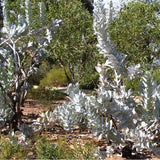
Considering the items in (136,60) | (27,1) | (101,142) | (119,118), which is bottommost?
(101,142)

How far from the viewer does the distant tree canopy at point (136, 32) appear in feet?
21.6

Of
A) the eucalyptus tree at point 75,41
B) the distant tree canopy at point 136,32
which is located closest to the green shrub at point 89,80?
the eucalyptus tree at point 75,41

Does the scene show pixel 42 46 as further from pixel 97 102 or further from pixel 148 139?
pixel 148 139

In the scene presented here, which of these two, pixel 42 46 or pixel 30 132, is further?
pixel 42 46

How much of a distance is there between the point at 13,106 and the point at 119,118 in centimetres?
192

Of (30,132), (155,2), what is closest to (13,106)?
(30,132)

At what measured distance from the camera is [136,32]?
6.67 metres

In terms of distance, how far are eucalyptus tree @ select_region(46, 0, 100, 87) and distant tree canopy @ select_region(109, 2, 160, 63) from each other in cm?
79

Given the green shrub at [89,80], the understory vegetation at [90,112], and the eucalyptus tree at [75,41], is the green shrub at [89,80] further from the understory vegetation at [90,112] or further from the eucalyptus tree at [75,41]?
the understory vegetation at [90,112]

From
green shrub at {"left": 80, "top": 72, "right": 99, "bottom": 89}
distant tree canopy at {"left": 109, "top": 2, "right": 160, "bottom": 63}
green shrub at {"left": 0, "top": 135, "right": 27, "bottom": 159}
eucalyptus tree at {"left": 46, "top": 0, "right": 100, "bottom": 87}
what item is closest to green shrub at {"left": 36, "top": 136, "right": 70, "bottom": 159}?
green shrub at {"left": 0, "top": 135, "right": 27, "bottom": 159}

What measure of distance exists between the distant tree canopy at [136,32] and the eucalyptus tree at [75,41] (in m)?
0.79

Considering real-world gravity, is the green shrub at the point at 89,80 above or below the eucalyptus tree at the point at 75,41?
below

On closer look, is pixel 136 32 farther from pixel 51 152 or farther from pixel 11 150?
pixel 11 150

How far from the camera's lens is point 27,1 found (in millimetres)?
3725
